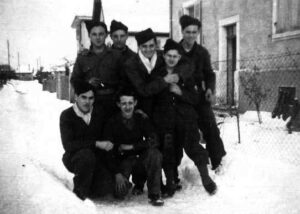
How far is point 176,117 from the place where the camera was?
14.4 ft

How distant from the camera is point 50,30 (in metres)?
4.02

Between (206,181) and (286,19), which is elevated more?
(286,19)

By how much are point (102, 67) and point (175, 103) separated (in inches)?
44.1

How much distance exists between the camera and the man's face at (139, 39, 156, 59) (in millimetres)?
4232

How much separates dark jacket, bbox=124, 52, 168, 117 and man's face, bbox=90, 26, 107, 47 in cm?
63

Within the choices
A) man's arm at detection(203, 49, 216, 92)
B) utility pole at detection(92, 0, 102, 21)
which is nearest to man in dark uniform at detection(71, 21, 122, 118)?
man's arm at detection(203, 49, 216, 92)

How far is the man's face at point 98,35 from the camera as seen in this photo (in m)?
4.65

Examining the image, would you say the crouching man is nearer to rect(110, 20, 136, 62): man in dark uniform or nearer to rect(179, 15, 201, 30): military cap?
rect(110, 20, 136, 62): man in dark uniform

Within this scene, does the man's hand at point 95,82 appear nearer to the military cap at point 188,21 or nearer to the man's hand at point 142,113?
the man's hand at point 142,113

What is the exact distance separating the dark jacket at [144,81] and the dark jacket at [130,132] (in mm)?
191

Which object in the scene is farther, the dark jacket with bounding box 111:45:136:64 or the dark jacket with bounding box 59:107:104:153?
the dark jacket with bounding box 111:45:136:64

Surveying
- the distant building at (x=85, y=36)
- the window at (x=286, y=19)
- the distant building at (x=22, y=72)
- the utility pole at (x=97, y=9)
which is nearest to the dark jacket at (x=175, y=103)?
the distant building at (x=22, y=72)

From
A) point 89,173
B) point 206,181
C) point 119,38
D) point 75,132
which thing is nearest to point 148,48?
point 119,38

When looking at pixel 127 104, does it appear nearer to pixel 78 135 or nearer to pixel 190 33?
pixel 78 135
